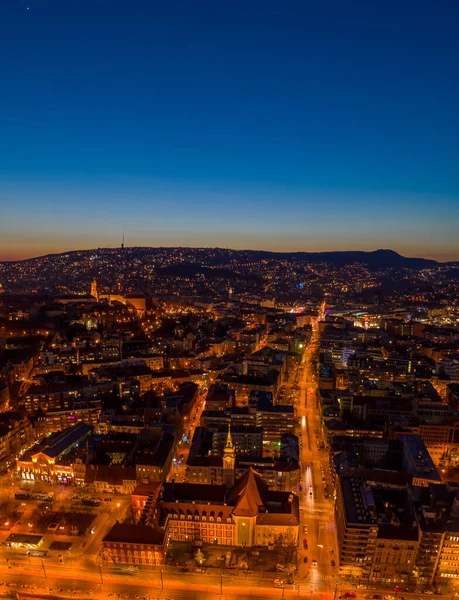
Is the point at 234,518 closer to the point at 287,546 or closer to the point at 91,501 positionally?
the point at 287,546

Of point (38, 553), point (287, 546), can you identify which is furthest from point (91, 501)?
point (287, 546)

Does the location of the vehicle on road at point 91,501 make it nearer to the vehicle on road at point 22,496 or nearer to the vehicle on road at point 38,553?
the vehicle on road at point 22,496

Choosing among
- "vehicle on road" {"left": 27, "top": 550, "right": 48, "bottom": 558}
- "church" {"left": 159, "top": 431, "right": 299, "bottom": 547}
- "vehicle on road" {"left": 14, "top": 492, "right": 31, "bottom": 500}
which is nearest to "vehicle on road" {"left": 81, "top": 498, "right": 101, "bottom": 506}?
"vehicle on road" {"left": 14, "top": 492, "right": 31, "bottom": 500}

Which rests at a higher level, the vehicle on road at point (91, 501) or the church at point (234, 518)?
the church at point (234, 518)

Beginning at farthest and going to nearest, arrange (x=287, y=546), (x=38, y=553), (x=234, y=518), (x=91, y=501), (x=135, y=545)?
(x=91, y=501), (x=234, y=518), (x=287, y=546), (x=38, y=553), (x=135, y=545)

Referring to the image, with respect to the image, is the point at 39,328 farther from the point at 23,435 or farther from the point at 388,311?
the point at 388,311

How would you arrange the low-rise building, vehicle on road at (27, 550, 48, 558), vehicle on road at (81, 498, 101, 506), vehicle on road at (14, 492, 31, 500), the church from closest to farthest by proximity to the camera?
1. the low-rise building
2. vehicle on road at (27, 550, 48, 558)
3. the church
4. vehicle on road at (81, 498, 101, 506)
5. vehicle on road at (14, 492, 31, 500)

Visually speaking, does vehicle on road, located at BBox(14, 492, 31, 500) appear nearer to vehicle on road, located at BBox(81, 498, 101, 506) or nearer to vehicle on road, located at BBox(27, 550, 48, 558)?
vehicle on road, located at BBox(81, 498, 101, 506)

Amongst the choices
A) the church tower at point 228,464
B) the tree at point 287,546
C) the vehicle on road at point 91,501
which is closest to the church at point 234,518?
the tree at point 287,546

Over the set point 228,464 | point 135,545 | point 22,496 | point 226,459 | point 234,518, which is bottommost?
point 22,496
